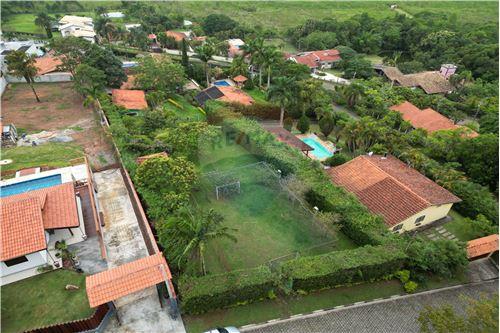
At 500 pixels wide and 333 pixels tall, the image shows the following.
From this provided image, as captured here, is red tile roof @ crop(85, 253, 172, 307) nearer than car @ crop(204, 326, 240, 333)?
Yes

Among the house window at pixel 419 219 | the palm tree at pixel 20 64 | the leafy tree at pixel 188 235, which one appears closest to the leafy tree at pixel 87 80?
the palm tree at pixel 20 64

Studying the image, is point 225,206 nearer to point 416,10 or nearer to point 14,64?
point 14,64

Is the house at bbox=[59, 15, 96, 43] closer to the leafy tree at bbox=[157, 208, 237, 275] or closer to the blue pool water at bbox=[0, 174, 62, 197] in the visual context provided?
the blue pool water at bbox=[0, 174, 62, 197]

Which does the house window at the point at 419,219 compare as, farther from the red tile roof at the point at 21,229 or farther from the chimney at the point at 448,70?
the chimney at the point at 448,70

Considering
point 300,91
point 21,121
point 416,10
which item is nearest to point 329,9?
point 416,10

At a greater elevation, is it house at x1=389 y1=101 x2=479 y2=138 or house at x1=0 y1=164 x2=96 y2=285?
→ house at x1=0 y1=164 x2=96 y2=285

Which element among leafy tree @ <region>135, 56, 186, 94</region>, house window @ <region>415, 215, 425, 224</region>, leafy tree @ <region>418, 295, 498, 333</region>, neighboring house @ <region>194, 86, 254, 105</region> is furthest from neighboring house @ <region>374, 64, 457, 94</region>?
leafy tree @ <region>418, 295, 498, 333</region>
